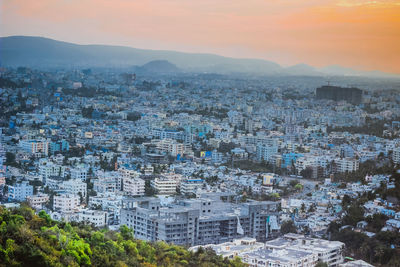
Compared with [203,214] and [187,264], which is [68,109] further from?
[187,264]

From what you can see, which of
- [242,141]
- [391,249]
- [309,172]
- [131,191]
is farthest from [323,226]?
[242,141]

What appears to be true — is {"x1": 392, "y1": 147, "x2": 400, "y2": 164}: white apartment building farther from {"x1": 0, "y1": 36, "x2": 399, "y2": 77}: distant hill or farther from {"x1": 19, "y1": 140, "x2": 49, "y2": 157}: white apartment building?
{"x1": 19, "y1": 140, "x2": 49, "y2": 157}: white apartment building

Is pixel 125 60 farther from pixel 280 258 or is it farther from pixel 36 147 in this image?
pixel 280 258

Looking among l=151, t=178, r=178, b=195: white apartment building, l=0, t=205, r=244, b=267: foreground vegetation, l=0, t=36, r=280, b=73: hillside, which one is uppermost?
l=0, t=36, r=280, b=73: hillside

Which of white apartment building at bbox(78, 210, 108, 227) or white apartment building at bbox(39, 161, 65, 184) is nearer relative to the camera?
white apartment building at bbox(78, 210, 108, 227)

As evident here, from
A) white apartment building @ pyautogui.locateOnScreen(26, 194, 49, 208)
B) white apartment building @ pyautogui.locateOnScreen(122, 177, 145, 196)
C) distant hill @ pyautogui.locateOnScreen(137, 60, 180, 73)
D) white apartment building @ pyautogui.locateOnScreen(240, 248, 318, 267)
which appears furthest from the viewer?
distant hill @ pyautogui.locateOnScreen(137, 60, 180, 73)

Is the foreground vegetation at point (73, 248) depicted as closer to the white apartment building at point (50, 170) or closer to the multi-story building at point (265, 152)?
the white apartment building at point (50, 170)

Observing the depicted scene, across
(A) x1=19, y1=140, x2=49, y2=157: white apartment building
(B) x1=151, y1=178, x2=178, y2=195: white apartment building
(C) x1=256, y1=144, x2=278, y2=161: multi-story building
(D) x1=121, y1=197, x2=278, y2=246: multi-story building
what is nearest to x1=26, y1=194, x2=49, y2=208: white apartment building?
(D) x1=121, y1=197, x2=278, y2=246: multi-story building
